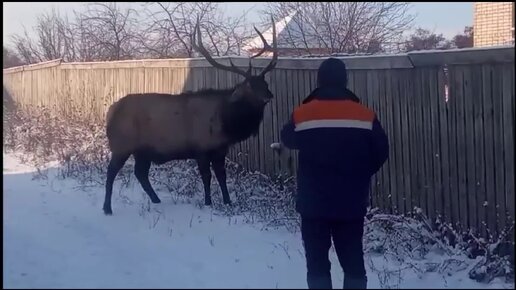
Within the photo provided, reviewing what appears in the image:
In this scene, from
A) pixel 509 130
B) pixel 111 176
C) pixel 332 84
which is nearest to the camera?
pixel 332 84

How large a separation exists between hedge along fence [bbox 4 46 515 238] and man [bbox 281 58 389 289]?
5.49 ft

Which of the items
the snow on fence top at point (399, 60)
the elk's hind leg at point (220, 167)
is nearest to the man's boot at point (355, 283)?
the snow on fence top at point (399, 60)

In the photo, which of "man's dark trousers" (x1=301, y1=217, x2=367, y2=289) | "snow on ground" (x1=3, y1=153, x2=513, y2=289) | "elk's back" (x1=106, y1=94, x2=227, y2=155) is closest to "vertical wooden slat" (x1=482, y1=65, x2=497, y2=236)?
"snow on ground" (x1=3, y1=153, x2=513, y2=289)

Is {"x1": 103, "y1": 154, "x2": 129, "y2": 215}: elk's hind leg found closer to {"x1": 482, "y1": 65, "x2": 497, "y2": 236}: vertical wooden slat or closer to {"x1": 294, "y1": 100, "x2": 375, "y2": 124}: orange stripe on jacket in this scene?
{"x1": 294, "y1": 100, "x2": 375, "y2": 124}: orange stripe on jacket

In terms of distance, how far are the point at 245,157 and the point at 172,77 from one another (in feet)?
7.50

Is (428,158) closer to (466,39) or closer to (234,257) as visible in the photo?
(234,257)

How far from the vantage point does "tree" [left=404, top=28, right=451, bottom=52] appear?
53.1ft

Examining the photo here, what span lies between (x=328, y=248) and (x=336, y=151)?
31.9 inches

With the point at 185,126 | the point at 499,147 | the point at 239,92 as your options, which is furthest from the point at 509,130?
the point at 185,126

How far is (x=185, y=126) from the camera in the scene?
10461mm

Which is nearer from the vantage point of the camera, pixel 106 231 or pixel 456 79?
pixel 456 79

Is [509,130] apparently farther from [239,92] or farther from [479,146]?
[239,92]

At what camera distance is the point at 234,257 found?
7531 millimetres

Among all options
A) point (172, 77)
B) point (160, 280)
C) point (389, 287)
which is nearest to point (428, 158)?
point (389, 287)
